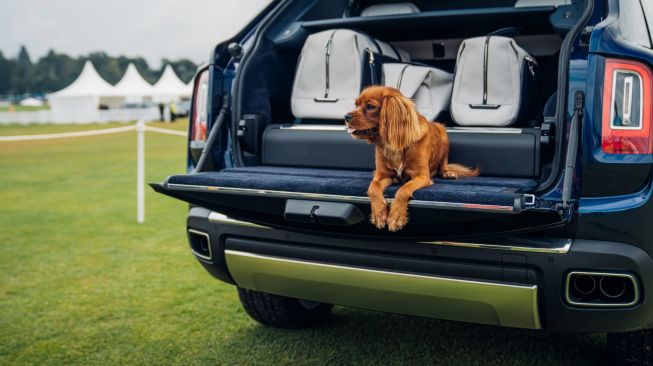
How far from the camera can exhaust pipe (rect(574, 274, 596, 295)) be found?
222cm

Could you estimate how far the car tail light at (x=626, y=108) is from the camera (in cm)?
218

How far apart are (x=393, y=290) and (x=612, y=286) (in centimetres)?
78

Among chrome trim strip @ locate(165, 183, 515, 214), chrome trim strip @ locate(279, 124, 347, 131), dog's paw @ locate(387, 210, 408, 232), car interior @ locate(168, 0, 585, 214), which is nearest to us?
chrome trim strip @ locate(165, 183, 515, 214)

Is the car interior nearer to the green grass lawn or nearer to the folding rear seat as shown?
the folding rear seat

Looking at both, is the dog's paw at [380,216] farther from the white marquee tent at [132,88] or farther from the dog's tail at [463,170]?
the white marquee tent at [132,88]

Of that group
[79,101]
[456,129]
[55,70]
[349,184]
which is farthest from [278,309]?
[55,70]

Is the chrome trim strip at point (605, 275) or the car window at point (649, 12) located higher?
the car window at point (649, 12)

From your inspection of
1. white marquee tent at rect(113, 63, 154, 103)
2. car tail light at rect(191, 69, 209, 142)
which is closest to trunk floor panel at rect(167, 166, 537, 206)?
car tail light at rect(191, 69, 209, 142)

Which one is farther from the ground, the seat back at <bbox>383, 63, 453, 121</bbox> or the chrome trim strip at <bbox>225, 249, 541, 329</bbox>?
the seat back at <bbox>383, 63, 453, 121</bbox>

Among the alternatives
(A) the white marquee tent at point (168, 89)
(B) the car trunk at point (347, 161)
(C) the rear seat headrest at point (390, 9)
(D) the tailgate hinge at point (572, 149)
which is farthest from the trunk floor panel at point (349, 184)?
(A) the white marquee tent at point (168, 89)

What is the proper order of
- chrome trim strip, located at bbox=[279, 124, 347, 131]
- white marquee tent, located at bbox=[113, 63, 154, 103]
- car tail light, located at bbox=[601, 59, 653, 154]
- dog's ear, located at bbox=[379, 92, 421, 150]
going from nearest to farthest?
car tail light, located at bbox=[601, 59, 653, 154], dog's ear, located at bbox=[379, 92, 421, 150], chrome trim strip, located at bbox=[279, 124, 347, 131], white marquee tent, located at bbox=[113, 63, 154, 103]

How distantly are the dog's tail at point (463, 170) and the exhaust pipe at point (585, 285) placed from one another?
716 millimetres

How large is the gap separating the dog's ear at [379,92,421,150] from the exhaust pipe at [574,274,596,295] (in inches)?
31.5

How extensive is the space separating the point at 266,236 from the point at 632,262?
1400 millimetres
